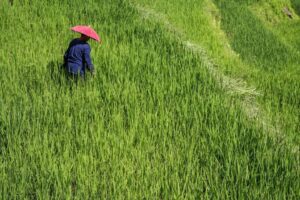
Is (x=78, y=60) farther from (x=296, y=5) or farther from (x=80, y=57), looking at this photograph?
(x=296, y=5)

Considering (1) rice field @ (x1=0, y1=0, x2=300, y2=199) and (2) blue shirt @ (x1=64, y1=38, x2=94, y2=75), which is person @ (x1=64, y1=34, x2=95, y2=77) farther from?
(1) rice field @ (x1=0, y1=0, x2=300, y2=199)

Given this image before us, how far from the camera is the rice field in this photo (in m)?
2.09

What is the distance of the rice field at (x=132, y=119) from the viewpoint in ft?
6.87

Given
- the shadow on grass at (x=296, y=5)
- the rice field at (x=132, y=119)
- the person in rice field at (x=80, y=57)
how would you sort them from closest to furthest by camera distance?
the rice field at (x=132, y=119) < the person in rice field at (x=80, y=57) < the shadow on grass at (x=296, y=5)

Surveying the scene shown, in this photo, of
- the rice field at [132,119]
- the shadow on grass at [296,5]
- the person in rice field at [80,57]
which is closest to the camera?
the rice field at [132,119]

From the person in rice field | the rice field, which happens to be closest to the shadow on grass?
the rice field

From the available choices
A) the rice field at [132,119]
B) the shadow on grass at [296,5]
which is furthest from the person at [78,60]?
the shadow on grass at [296,5]

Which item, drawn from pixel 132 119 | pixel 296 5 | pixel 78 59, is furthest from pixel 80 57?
pixel 296 5

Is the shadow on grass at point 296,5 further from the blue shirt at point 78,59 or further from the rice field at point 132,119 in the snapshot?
the blue shirt at point 78,59

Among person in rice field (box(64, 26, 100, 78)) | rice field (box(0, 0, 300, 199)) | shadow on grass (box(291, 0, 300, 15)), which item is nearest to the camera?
rice field (box(0, 0, 300, 199))

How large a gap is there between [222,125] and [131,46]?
6.76 feet

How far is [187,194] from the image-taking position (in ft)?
6.63

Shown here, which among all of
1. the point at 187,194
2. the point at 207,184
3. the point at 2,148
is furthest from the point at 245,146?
the point at 2,148

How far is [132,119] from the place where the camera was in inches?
108
